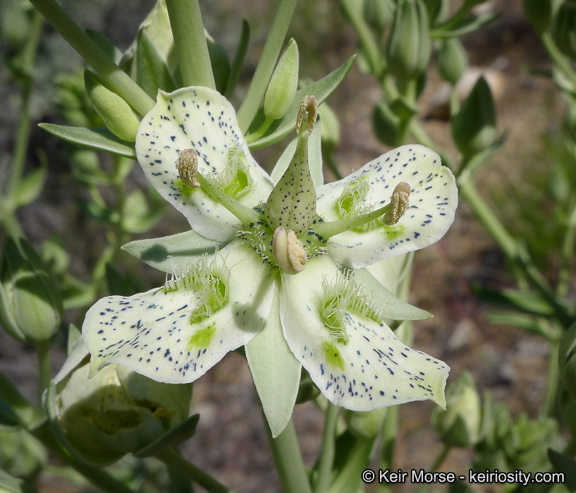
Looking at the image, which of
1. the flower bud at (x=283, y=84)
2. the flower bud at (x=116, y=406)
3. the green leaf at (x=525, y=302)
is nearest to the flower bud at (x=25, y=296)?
the flower bud at (x=116, y=406)

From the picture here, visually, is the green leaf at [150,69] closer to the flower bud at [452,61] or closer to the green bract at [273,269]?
the green bract at [273,269]

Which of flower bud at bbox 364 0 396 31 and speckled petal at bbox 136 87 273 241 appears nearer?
speckled petal at bbox 136 87 273 241

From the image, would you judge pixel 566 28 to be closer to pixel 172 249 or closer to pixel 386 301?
pixel 386 301

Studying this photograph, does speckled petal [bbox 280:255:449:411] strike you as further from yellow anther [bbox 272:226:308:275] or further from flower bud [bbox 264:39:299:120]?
flower bud [bbox 264:39:299:120]

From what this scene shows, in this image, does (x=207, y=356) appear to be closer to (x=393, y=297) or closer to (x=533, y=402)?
(x=393, y=297)

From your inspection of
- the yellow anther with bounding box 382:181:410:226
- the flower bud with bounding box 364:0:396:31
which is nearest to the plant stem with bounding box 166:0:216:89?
the yellow anther with bounding box 382:181:410:226

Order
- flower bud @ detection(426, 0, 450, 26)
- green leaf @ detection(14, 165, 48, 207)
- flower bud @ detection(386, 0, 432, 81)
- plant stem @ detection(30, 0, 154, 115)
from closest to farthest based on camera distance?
plant stem @ detection(30, 0, 154, 115)
flower bud @ detection(386, 0, 432, 81)
flower bud @ detection(426, 0, 450, 26)
green leaf @ detection(14, 165, 48, 207)
